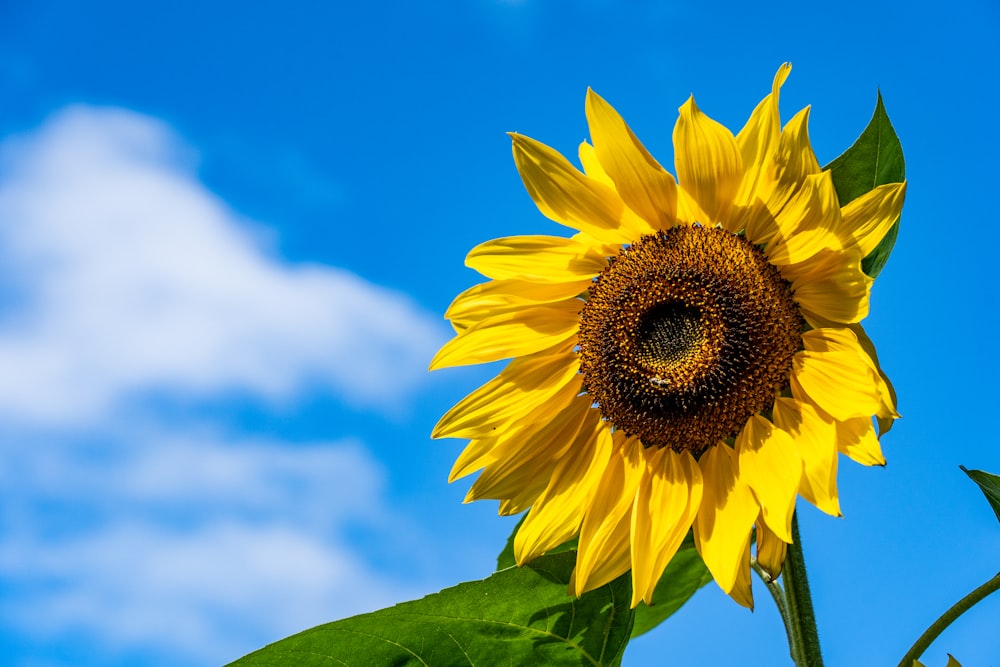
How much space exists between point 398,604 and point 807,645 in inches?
33.0

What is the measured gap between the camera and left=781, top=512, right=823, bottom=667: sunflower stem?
2.08 meters

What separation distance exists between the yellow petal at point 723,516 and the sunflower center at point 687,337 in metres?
0.06

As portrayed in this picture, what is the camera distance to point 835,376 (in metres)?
2.08

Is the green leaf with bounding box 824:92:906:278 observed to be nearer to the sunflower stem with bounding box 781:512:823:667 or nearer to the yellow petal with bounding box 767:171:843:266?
the yellow petal with bounding box 767:171:843:266

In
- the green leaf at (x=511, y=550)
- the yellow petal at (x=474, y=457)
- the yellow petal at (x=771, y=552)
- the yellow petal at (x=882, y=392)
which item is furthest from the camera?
the green leaf at (x=511, y=550)

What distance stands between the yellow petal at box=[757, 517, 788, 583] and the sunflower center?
270mm

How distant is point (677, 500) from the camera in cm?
221

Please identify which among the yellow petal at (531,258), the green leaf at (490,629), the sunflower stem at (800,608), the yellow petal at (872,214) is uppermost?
the yellow petal at (531,258)

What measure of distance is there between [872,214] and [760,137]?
0.88ft

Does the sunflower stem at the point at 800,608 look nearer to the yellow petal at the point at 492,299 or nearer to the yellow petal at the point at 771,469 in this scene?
the yellow petal at the point at 771,469

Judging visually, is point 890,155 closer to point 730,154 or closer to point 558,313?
point 730,154

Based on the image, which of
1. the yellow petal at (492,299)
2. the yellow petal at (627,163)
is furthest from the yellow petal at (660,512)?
the yellow petal at (627,163)

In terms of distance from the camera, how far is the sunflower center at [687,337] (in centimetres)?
224

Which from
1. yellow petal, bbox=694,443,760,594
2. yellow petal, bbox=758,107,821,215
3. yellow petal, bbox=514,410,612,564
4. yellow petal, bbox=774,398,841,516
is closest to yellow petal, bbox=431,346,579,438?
yellow petal, bbox=514,410,612,564
